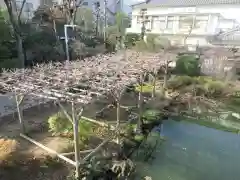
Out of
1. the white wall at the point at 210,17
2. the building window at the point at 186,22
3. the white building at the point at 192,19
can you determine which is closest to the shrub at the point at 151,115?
the white building at the point at 192,19

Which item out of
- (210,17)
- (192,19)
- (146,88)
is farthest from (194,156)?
(192,19)

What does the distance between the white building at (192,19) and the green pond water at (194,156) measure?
14067mm

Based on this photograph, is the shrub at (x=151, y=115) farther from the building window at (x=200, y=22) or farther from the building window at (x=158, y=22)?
the building window at (x=158, y=22)

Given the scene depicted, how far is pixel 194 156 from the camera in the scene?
352 inches

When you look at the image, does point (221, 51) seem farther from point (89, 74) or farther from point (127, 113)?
point (89, 74)

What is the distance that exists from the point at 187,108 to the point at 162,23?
15023mm

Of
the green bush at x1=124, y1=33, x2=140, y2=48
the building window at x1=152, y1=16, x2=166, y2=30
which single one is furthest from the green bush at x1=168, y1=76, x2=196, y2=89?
the building window at x1=152, y1=16, x2=166, y2=30

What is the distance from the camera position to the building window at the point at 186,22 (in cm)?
2389

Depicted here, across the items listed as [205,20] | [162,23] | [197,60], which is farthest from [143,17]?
[197,60]

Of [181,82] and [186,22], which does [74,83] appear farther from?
[186,22]

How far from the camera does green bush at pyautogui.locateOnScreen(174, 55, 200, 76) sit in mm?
17641

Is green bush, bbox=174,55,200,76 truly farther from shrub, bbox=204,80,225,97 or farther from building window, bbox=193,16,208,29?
building window, bbox=193,16,208,29

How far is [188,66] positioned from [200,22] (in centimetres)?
853

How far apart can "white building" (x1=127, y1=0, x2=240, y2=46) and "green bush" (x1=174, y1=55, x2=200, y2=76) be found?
219 inches
